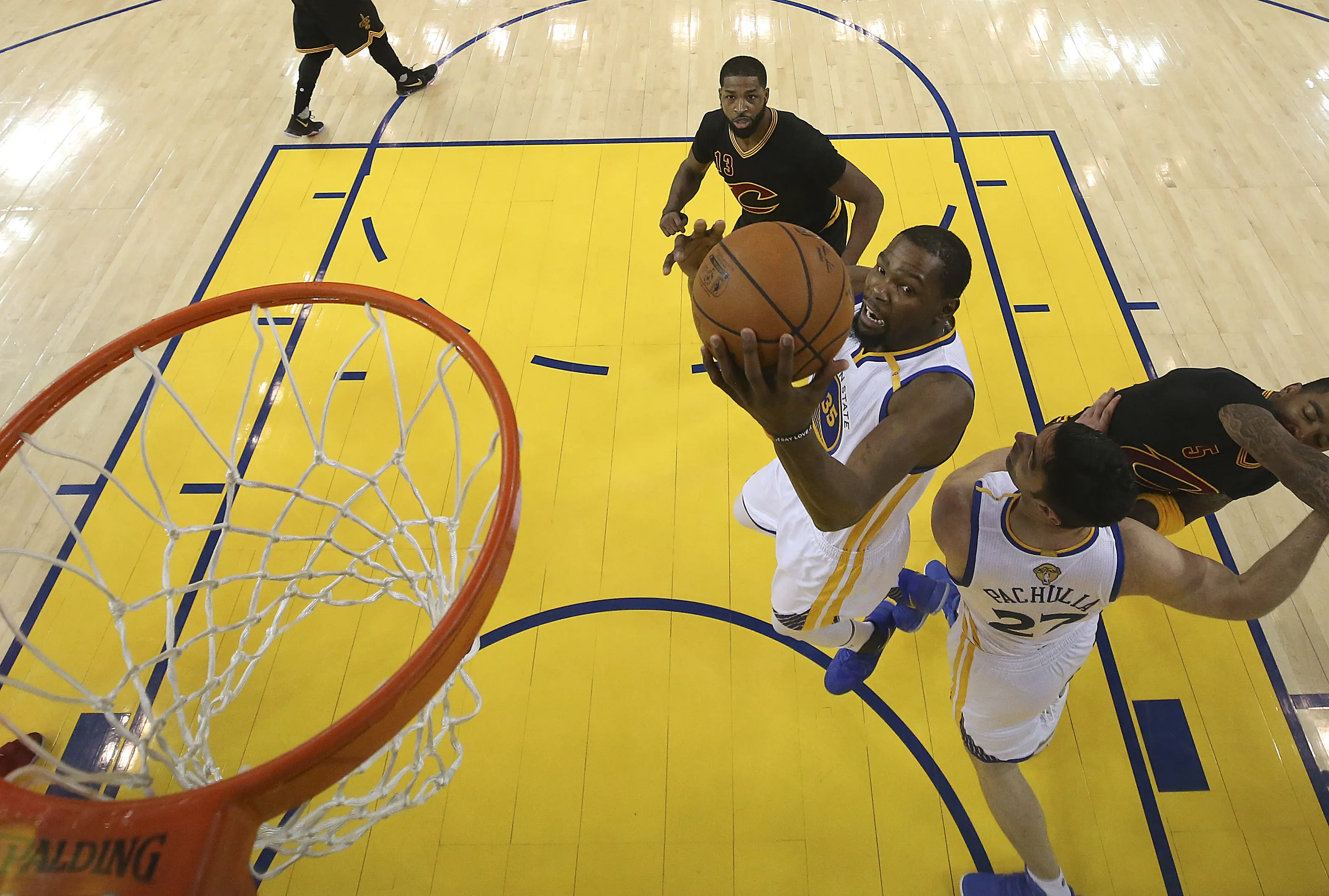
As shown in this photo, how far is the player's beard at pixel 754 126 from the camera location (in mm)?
2971

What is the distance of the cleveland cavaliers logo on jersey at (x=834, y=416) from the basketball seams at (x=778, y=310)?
448 mm

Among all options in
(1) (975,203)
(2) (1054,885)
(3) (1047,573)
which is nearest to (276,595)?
(3) (1047,573)

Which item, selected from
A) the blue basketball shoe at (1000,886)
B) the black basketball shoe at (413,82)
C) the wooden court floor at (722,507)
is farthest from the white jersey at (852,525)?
the black basketball shoe at (413,82)

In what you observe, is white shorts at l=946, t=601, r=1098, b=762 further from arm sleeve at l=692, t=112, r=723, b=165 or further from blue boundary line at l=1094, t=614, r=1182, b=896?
arm sleeve at l=692, t=112, r=723, b=165

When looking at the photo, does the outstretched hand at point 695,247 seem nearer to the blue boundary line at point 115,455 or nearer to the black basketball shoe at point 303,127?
the blue boundary line at point 115,455

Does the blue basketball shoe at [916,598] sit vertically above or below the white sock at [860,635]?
below

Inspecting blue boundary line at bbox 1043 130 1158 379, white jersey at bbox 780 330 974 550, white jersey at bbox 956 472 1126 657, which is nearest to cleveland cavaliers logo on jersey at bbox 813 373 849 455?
white jersey at bbox 780 330 974 550

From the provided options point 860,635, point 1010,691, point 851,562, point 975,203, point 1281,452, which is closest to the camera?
point 1281,452

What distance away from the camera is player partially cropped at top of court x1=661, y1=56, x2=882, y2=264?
2934 mm

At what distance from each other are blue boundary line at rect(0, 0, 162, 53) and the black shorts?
8.79 ft

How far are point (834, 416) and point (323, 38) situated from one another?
4.88 meters

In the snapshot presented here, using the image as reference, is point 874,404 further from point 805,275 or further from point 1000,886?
point 1000,886

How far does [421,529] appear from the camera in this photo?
11.2ft

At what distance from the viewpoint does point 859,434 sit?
2119mm
